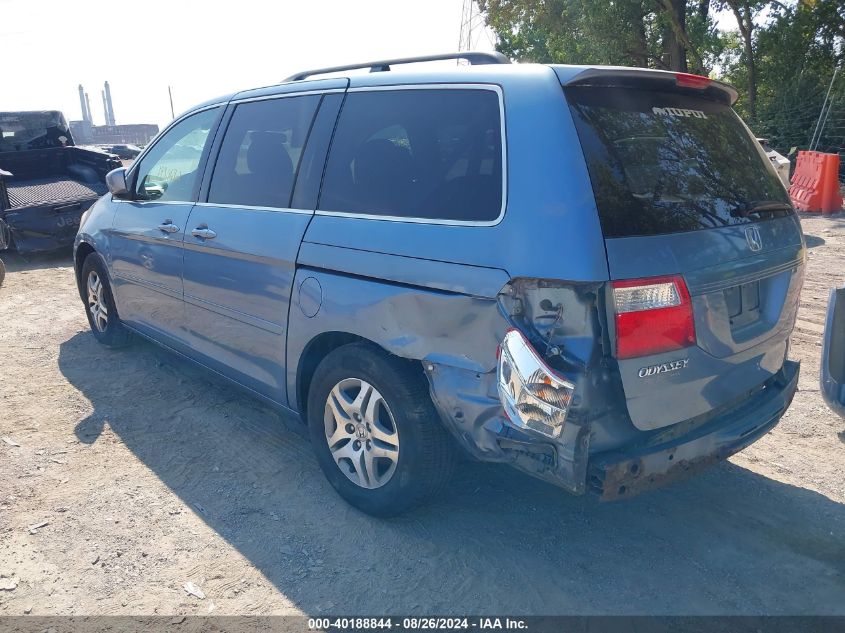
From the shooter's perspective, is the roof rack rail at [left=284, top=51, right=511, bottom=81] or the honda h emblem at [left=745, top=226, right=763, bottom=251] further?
the roof rack rail at [left=284, top=51, right=511, bottom=81]

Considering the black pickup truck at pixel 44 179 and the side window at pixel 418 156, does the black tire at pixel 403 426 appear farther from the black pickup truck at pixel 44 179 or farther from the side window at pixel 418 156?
the black pickup truck at pixel 44 179

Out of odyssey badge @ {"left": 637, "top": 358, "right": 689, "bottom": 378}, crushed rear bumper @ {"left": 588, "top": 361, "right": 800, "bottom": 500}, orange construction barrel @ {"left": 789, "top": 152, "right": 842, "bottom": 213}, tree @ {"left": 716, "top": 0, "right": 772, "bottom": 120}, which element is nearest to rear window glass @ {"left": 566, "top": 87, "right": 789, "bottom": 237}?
odyssey badge @ {"left": 637, "top": 358, "right": 689, "bottom": 378}

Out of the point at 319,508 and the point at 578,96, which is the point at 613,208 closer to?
the point at 578,96

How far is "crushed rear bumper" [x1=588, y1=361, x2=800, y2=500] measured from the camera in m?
2.51

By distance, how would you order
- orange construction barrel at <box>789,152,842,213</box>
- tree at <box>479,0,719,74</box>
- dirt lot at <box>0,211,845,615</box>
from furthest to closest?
tree at <box>479,0,719,74</box> → orange construction barrel at <box>789,152,842,213</box> → dirt lot at <box>0,211,845,615</box>

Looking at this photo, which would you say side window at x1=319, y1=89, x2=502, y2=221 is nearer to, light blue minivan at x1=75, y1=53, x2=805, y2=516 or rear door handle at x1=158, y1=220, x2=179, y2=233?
light blue minivan at x1=75, y1=53, x2=805, y2=516

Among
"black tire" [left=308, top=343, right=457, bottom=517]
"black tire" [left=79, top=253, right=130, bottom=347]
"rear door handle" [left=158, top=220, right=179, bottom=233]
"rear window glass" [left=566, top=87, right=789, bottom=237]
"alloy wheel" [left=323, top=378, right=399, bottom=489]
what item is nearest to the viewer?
"rear window glass" [left=566, top=87, right=789, bottom=237]

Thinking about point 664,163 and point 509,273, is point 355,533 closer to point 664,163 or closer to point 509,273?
point 509,273

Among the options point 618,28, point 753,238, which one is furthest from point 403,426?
point 618,28

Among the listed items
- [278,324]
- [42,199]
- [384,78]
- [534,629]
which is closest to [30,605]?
[278,324]

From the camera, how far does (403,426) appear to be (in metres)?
2.98

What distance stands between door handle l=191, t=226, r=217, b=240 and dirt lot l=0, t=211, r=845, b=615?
1.21 m

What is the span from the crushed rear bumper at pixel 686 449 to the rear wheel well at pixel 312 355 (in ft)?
4.16

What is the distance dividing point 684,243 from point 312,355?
5.91 ft
